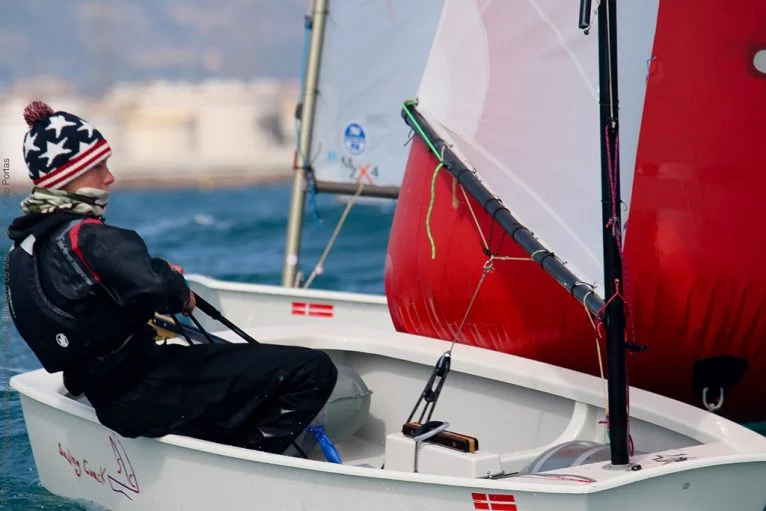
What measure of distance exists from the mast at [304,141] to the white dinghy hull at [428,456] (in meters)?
2.42

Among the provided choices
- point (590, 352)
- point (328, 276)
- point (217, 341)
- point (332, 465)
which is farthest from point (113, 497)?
point (328, 276)

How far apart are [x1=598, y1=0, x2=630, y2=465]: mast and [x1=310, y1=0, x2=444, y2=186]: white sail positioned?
3868 millimetres

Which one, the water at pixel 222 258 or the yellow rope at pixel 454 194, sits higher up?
the yellow rope at pixel 454 194


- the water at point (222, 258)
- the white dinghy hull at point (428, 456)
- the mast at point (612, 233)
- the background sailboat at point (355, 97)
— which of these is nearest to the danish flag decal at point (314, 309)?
the background sailboat at point (355, 97)

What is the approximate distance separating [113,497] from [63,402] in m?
0.35

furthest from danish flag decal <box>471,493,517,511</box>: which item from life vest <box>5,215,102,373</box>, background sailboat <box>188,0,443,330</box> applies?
background sailboat <box>188,0,443,330</box>

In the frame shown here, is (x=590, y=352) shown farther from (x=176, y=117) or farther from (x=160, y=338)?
(x=176, y=117)

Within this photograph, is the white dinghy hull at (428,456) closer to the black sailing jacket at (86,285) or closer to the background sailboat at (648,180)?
the background sailboat at (648,180)

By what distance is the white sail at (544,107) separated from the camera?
152 inches

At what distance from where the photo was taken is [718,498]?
3238 mm

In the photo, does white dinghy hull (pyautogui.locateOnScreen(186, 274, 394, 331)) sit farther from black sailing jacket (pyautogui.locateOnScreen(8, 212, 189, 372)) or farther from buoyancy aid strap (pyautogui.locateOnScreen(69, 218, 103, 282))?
buoyancy aid strap (pyautogui.locateOnScreen(69, 218, 103, 282))

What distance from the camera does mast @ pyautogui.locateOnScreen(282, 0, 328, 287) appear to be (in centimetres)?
719

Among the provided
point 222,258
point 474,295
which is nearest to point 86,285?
point 474,295

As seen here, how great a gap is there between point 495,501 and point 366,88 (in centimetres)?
451
